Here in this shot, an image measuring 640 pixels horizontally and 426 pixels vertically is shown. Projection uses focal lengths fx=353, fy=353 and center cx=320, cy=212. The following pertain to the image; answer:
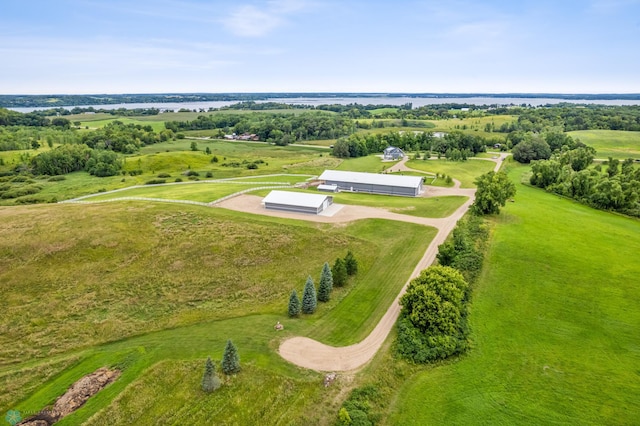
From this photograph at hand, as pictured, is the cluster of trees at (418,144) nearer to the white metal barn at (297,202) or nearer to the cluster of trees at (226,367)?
the white metal barn at (297,202)

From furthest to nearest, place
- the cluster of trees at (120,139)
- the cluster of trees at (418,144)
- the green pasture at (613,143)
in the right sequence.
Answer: the cluster of trees at (120,139) → the cluster of trees at (418,144) → the green pasture at (613,143)

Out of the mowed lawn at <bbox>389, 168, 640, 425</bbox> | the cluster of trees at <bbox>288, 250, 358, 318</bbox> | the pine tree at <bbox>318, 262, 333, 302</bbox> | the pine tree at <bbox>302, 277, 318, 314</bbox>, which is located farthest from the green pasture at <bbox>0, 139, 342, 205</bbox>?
the mowed lawn at <bbox>389, 168, 640, 425</bbox>

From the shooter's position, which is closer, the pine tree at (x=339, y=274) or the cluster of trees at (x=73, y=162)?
the pine tree at (x=339, y=274)

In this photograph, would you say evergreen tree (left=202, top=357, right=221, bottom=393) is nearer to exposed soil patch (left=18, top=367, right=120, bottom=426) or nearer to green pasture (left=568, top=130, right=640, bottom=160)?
exposed soil patch (left=18, top=367, right=120, bottom=426)

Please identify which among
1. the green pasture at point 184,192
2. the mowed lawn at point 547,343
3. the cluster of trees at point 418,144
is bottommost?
the mowed lawn at point 547,343

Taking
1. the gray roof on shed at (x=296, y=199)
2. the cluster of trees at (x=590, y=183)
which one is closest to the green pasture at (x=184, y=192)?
the gray roof on shed at (x=296, y=199)

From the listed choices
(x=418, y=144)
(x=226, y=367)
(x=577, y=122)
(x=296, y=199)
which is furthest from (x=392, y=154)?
(x=577, y=122)
